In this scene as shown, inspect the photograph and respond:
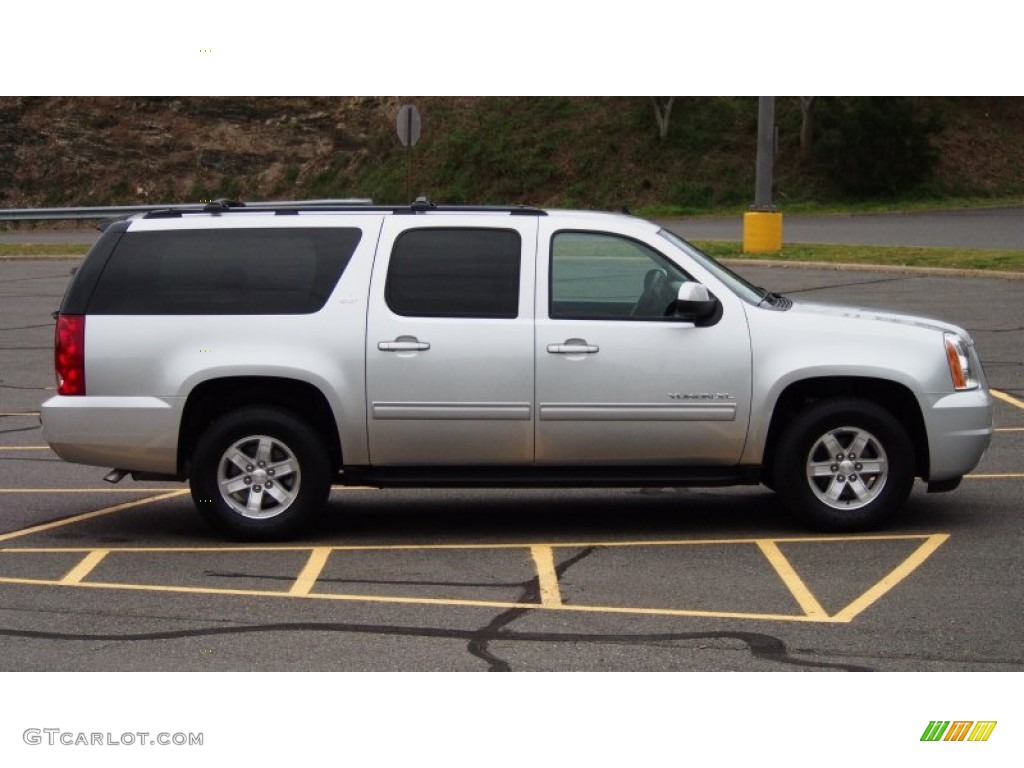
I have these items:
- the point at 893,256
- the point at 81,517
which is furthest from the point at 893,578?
the point at 893,256

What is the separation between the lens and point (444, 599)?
7.41 metres

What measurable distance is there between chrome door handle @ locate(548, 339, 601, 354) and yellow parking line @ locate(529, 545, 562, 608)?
3.55 feet

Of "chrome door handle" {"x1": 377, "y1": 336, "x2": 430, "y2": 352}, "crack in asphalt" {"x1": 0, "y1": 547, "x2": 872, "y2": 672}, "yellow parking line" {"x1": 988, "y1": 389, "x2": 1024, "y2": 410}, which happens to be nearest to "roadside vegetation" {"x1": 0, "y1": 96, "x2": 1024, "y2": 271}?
"yellow parking line" {"x1": 988, "y1": 389, "x2": 1024, "y2": 410}

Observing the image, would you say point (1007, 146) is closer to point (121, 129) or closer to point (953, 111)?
point (953, 111)

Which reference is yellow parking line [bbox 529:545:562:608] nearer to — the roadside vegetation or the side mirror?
the side mirror

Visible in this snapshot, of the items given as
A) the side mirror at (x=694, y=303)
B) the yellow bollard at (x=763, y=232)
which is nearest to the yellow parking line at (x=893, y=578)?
the side mirror at (x=694, y=303)

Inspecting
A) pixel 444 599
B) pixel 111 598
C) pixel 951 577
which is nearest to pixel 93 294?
pixel 111 598

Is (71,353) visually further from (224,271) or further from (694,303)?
(694,303)

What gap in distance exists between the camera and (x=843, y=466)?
8.76m

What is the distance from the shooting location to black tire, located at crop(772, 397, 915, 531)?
8.67 metres

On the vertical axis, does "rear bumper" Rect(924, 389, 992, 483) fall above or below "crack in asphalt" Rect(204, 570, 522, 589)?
above

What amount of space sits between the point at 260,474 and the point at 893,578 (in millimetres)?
3480

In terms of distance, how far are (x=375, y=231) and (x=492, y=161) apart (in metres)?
40.1

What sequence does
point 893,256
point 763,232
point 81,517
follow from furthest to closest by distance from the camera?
1. point 763,232
2. point 893,256
3. point 81,517
